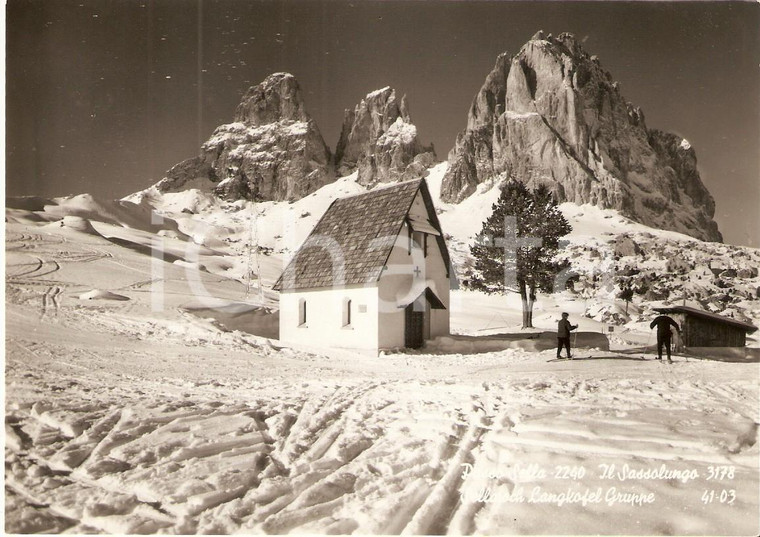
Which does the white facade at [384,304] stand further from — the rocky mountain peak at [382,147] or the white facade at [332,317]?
the rocky mountain peak at [382,147]

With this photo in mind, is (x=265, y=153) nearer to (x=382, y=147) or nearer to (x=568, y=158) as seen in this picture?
(x=382, y=147)

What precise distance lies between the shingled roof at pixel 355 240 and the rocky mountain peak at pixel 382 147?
1.78 metres

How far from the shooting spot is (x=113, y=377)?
7.42 metres

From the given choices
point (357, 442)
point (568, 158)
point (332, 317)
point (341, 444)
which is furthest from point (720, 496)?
point (568, 158)

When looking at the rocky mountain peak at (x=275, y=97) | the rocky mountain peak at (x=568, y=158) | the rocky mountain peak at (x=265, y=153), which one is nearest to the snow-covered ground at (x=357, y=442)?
the rocky mountain peak at (x=265, y=153)

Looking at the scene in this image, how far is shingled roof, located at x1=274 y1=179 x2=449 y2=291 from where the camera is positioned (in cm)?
1262

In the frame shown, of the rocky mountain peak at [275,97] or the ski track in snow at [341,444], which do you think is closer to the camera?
the ski track in snow at [341,444]

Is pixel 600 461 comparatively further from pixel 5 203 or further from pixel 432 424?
pixel 5 203

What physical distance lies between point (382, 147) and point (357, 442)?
24.8 m

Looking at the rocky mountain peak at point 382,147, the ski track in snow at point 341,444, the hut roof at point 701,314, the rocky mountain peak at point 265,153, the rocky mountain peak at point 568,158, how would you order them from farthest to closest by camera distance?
the rocky mountain peak at point 568,158, the hut roof at point 701,314, the rocky mountain peak at point 382,147, the rocky mountain peak at point 265,153, the ski track in snow at point 341,444

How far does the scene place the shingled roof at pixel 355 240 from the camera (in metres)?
12.6

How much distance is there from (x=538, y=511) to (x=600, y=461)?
3.12 feet

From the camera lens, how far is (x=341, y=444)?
4.95 meters

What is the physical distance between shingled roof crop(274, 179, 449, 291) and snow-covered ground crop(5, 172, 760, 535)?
3293 mm
